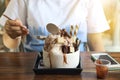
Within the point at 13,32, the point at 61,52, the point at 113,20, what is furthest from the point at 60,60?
the point at 113,20

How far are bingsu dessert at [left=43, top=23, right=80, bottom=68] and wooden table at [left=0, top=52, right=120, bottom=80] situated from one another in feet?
0.18

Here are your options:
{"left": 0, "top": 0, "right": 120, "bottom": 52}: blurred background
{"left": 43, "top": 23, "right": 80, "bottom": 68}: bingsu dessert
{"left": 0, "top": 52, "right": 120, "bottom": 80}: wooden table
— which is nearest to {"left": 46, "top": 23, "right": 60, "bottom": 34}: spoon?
{"left": 43, "top": 23, "right": 80, "bottom": 68}: bingsu dessert

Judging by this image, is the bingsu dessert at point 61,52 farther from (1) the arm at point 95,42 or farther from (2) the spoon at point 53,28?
(1) the arm at point 95,42

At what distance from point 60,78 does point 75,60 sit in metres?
0.10

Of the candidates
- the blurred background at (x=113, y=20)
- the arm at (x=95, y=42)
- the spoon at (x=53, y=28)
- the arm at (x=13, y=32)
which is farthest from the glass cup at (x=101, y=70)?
the blurred background at (x=113, y=20)

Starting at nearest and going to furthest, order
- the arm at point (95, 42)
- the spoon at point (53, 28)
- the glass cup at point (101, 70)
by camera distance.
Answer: the glass cup at point (101, 70) → the spoon at point (53, 28) → the arm at point (95, 42)

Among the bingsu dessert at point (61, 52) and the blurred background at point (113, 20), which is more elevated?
the blurred background at point (113, 20)

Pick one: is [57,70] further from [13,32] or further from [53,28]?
[13,32]

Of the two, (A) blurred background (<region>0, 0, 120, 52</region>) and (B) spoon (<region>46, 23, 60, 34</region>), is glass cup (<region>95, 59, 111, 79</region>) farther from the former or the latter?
(A) blurred background (<region>0, 0, 120, 52</region>)

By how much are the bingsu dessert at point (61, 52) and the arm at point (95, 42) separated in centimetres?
64

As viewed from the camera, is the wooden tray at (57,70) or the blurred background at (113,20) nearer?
the wooden tray at (57,70)

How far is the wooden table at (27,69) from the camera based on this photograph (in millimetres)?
926

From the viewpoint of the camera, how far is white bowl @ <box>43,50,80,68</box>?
36.2 inches

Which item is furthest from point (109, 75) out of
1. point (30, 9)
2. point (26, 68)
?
point (30, 9)
